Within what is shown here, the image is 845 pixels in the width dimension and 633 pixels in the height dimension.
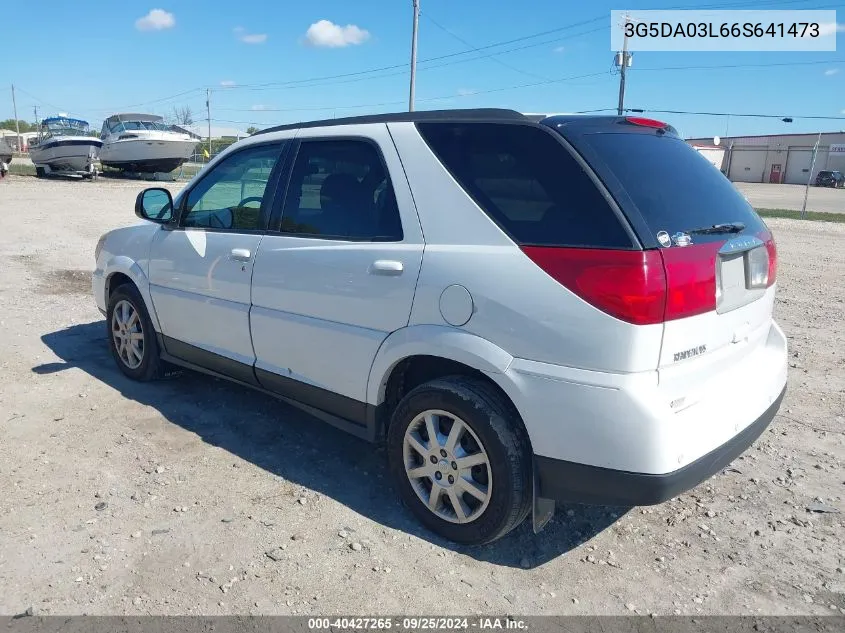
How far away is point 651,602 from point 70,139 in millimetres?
31108

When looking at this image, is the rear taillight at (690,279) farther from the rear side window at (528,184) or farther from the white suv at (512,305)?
the rear side window at (528,184)

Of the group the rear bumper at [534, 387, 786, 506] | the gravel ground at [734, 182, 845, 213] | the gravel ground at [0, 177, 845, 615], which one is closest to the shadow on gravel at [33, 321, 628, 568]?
the gravel ground at [0, 177, 845, 615]

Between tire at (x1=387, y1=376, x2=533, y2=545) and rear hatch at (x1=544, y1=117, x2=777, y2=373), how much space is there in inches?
28.1

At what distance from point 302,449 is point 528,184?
222 cm

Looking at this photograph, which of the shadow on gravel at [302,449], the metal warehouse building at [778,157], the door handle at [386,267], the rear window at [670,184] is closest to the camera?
the rear window at [670,184]

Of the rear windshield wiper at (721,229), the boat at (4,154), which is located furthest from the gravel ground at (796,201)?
the boat at (4,154)

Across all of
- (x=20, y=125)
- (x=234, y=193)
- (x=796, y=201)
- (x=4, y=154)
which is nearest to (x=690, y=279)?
(x=234, y=193)

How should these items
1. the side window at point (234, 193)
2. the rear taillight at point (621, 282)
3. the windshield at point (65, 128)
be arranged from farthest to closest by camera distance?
the windshield at point (65, 128) → the side window at point (234, 193) → the rear taillight at point (621, 282)

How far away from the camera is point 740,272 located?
2873 mm

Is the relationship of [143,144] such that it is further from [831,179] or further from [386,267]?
[831,179]

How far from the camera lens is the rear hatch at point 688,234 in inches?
101

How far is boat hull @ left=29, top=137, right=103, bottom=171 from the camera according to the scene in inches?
1107

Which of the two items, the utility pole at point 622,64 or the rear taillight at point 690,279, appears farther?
the utility pole at point 622,64

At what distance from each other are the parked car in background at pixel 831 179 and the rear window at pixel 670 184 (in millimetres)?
65985
